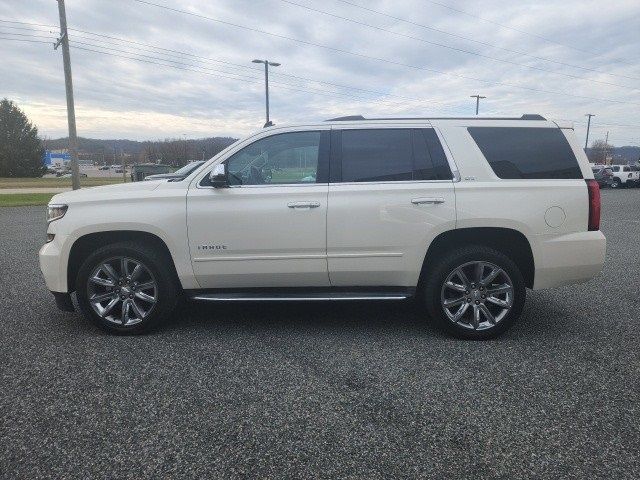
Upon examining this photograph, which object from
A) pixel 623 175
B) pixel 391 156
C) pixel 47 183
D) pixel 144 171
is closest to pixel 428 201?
pixel 391 156

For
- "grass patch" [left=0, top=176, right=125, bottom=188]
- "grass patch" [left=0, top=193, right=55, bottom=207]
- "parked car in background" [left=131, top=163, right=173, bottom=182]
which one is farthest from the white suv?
"grass patch" [left=0, top=176, right=125, bottom=188]

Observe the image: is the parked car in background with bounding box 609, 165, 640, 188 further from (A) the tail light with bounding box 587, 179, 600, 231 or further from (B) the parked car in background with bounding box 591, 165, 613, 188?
(A) the tail light with bounding box 587, 179, 600, 231

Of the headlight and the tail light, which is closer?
the tail light

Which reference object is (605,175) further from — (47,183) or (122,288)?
→ (47,183)

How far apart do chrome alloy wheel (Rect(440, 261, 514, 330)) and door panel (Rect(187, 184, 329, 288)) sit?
1.11 metres

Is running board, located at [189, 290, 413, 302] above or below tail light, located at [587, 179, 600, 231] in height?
below

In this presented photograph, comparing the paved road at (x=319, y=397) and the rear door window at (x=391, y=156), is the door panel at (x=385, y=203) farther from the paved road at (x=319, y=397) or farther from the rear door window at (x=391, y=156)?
the paved road at (x=319, y=397)

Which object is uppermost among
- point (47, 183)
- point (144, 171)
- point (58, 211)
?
point (144, 171)

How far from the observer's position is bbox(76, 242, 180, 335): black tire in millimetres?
4094

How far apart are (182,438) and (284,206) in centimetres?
202

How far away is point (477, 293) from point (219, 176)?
2431 millimetres

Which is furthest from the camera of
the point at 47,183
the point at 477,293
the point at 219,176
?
the point at 47,183

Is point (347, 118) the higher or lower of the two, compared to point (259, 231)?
higher

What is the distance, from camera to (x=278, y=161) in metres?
4.18
